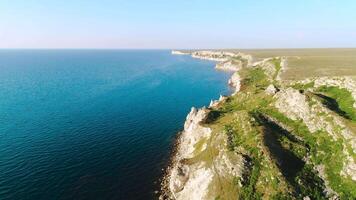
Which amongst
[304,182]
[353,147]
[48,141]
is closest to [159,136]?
[48,141]

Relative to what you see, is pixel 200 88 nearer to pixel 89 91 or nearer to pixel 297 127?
pixel 89 91

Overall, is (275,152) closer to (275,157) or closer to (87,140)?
(275,157)

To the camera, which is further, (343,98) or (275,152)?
(343,98)

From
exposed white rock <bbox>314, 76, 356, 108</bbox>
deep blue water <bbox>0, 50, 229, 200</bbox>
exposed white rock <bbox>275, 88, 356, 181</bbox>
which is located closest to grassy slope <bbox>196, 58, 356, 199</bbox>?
exposed white rock <bbox>275, 88, 356, 181</bbox>

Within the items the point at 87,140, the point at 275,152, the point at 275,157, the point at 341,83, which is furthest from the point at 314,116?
the point at 87,140

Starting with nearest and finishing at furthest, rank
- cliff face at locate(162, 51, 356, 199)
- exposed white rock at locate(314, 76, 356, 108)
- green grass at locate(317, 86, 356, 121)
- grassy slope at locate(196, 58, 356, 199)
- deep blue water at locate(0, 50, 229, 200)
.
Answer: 1. grassy slope at locate(196, 58, 356, 199)
2. cliff face at locate(162, 51, 356, 199)
3. deep blue water at locate(0, 50, 229, 200)
4. green grass at locate(317, 86, 356, 121)
5. exposed white rock at locate(314, 76, 356, 108)

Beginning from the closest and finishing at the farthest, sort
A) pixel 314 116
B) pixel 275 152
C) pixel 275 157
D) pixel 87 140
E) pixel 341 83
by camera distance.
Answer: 1. pixel 275 157
2. pixel 275 152
3. pixel 314 116
4. pixel 87 140
5. pixel 341 83

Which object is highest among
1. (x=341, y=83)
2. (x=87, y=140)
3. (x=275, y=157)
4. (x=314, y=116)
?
(x=341, y=83)

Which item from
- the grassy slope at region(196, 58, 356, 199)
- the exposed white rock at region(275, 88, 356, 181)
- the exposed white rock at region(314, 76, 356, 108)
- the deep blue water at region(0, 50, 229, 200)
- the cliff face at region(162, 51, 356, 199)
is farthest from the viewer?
the exposed white rock at region(314, 76, 356, 108)

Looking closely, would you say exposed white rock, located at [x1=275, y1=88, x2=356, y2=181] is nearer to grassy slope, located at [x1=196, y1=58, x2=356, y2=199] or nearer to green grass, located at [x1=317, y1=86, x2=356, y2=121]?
grassy slope, located at [x1=196, y1=58, x2=356, y2=199]

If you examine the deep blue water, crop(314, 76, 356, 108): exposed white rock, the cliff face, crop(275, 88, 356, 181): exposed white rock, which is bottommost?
the deep blue water
